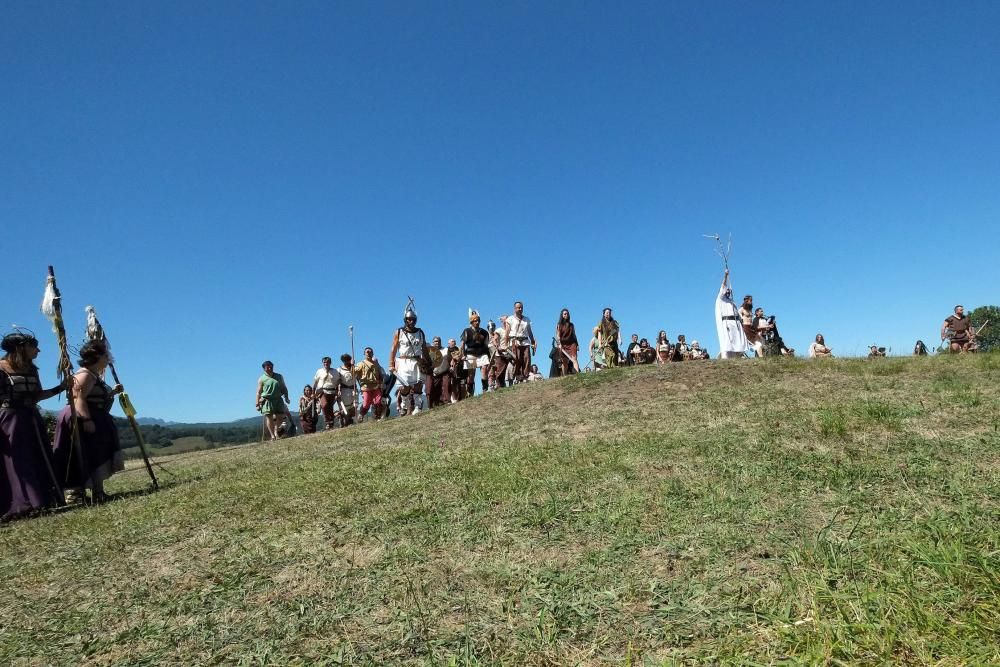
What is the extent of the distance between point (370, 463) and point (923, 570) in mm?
5809

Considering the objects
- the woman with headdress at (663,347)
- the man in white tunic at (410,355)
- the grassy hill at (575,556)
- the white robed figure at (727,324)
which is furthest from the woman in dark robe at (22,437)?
the woman with headdress at (663,347)

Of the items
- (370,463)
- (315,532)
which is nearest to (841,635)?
(315,532)

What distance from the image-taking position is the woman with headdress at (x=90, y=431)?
7904 millimetres

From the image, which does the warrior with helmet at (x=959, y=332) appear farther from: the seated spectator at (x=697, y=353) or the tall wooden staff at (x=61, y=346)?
the tall wooden staff at (x=61, y=346)

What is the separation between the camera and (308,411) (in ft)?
65.4

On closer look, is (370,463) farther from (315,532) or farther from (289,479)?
(315,532)

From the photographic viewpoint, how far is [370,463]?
7.30 metres

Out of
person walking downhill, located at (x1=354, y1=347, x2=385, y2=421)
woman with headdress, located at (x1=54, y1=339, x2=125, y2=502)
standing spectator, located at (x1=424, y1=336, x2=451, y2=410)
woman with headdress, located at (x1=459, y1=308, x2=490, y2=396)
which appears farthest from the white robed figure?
woman with headdress, located at (x1=54, y1=339, x2=125, y2=502)

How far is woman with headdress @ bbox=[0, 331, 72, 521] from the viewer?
7.23m

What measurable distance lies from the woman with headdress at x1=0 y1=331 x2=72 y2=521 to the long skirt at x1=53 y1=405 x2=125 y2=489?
23cm

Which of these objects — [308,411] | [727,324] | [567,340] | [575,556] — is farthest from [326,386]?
[575,556]

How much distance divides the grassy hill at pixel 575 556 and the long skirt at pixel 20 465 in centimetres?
59

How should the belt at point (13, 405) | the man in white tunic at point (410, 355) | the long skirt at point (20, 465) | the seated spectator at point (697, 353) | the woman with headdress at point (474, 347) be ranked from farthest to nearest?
the seated spectator at point (697, 353)
the woman with headdress at point (474, 347)
the man in white tunic at point (410, 355)
the belt at point (13, 405)
the long skirt at point (20, 465)

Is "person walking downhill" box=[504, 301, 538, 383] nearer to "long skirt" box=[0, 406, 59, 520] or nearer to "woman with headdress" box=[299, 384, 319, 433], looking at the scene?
"woman with headdress" box=[299, 384, 319, 433]
